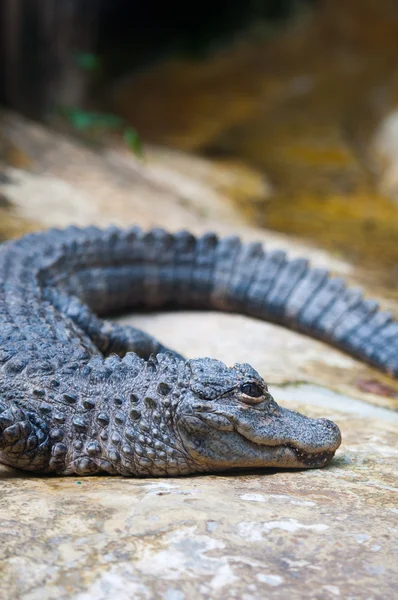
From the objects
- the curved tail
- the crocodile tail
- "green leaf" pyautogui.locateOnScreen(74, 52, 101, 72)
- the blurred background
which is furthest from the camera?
"green leaf" pyautogui.locateOnScreen(74, 52, 101, 72)

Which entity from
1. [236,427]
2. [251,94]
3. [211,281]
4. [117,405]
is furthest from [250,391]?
[251,94]

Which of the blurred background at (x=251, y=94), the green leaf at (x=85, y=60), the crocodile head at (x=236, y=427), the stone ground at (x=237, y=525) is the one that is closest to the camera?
the stone ground at (x=237, y=525)

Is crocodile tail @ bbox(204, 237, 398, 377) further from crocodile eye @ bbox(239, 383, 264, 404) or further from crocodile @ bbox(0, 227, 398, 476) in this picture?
crocodile eye @ bbox(239, 383, 264, 404)

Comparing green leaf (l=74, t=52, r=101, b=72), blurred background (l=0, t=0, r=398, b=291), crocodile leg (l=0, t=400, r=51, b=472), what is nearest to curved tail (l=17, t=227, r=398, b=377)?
blurred background (l=0, t=0, r=398, b=291)

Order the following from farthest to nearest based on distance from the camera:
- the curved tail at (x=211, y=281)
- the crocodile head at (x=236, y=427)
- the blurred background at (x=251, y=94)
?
the blurred background at (x=251, y=94) < the curved tail at (x=211, y=281) < the crocodile head at (x=236, y=427)

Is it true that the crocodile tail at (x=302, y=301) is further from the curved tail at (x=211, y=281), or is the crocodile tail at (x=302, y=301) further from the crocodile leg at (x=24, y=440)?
the crocodile leg at (x=24, y=440)

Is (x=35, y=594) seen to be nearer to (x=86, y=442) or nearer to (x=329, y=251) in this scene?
(x=86, y=442)

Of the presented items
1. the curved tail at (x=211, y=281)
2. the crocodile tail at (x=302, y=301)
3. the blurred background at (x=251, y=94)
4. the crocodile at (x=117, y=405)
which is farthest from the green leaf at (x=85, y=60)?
the crocodile at (x=117, y=405)
